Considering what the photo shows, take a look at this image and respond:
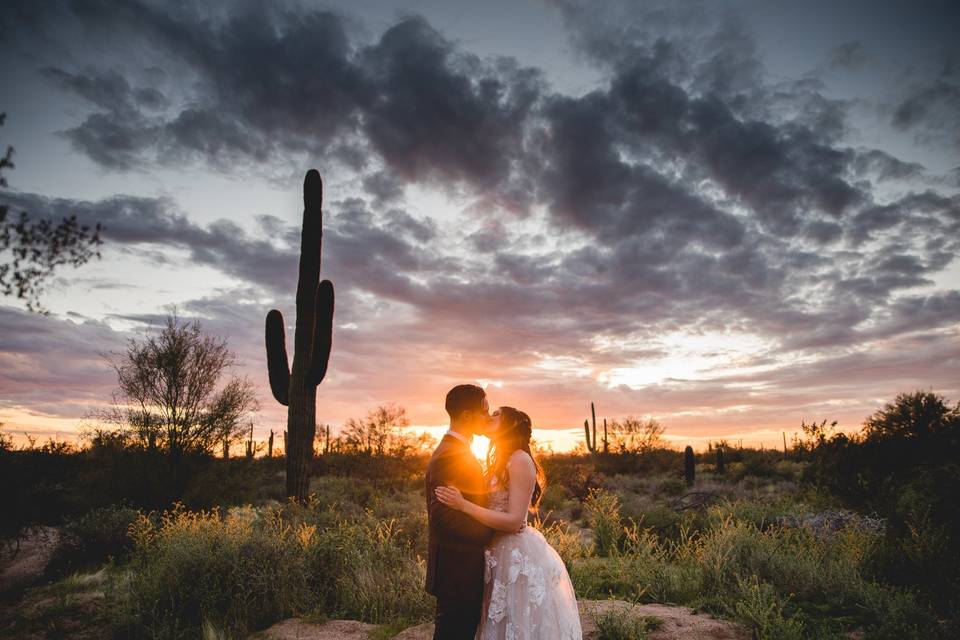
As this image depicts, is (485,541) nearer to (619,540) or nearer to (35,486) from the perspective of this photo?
(619,540)

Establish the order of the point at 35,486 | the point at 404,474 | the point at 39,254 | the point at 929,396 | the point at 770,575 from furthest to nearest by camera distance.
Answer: the point at 404,474 < the point at 929,396 < the point at 39,254 < the point at 35,486 < the point at 770,575

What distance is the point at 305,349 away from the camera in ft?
41.8

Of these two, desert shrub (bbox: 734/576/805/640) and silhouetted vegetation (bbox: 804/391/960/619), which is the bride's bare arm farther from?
silhouetted vegetation (bbox: 804/391/960/619)

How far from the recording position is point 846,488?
12.4 metres

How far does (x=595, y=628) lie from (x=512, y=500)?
2.76 meters

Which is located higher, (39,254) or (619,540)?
(39,254)

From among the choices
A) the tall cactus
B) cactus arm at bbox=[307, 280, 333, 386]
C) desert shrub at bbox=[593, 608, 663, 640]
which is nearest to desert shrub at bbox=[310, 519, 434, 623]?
desert shrub at bbox=[593, 608, 663, 640]

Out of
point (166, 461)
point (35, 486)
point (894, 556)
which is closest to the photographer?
point (894, 556)

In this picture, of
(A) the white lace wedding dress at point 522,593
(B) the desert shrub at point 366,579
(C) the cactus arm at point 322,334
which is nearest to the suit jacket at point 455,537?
(A) the white lace wedding dress at point 522,593

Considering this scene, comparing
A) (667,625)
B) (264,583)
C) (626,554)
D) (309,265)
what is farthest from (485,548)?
(309,265)

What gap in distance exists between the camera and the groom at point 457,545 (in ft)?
11.7

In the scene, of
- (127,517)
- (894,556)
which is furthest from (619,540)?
(127,517)

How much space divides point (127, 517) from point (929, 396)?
1760cm

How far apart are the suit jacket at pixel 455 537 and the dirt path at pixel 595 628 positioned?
2.53m
